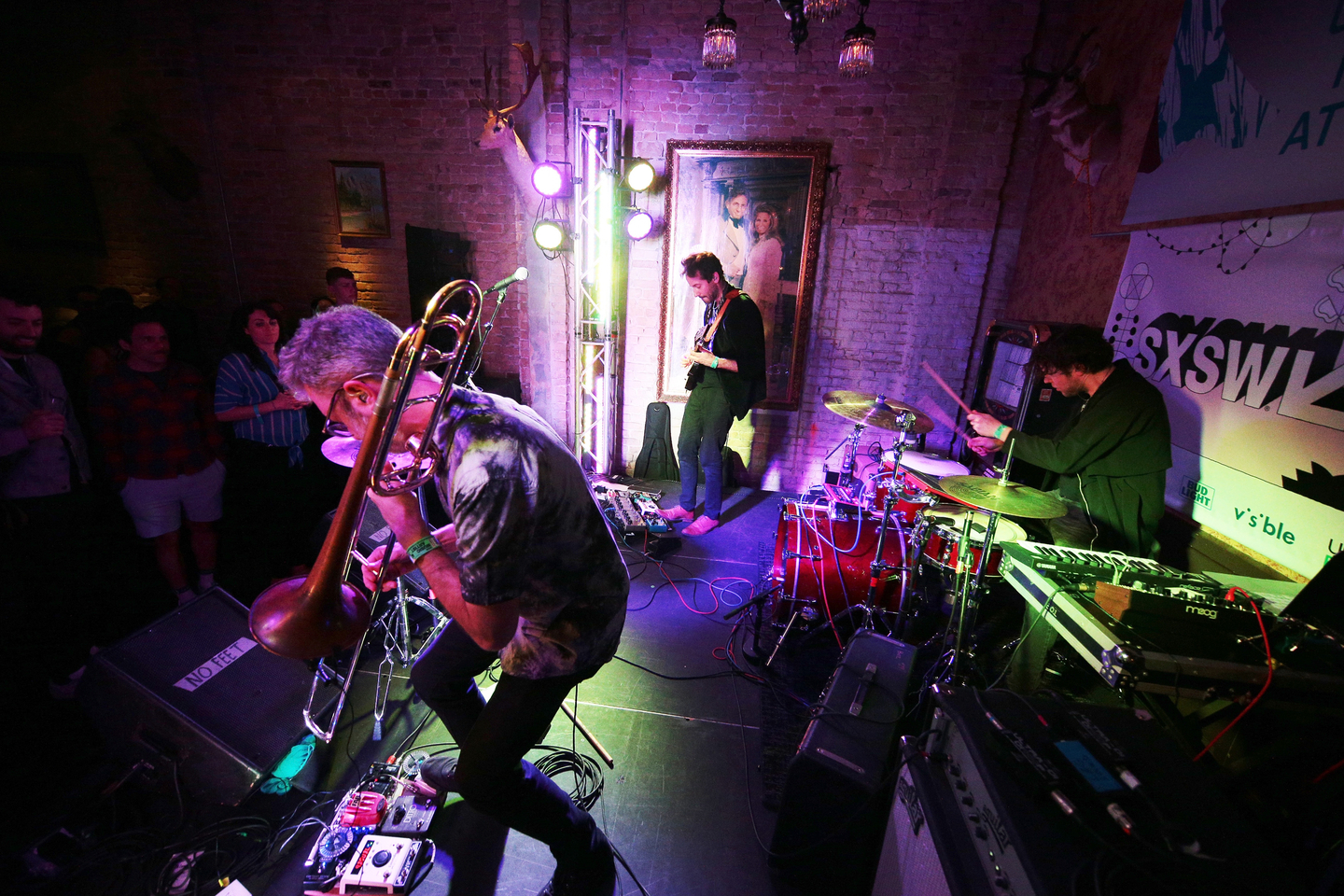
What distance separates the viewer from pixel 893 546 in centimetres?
302

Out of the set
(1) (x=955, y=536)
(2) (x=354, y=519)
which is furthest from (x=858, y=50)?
(2) (x=354, y=519)

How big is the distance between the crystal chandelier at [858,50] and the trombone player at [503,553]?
378cm

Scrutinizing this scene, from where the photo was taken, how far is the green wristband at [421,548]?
1283mm

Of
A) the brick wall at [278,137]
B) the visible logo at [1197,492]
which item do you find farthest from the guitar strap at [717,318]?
the visible logo at [1197,492]

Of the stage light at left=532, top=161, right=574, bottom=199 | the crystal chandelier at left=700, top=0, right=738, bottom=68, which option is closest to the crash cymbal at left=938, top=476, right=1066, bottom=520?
the crystal chandelier at left=700, top=0, right=738, bottom=68

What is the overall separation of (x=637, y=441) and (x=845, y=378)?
89.1 inches

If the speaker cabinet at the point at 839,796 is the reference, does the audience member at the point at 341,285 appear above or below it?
above

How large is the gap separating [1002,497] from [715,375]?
248 centimetres

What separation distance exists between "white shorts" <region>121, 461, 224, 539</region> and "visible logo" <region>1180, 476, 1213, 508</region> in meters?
5.38

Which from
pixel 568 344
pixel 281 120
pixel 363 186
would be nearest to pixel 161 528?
pixel 568 344

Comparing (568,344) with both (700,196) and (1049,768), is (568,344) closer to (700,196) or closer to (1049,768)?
(700,196)

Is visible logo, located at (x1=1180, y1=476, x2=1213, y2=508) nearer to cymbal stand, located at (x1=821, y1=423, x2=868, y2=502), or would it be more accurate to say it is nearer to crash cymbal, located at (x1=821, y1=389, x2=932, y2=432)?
crash cymbal, located at (x1=821, y1=389, x2=932, y2=432)

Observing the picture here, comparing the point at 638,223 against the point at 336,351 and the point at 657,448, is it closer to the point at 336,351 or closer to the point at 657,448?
the point at 657,448

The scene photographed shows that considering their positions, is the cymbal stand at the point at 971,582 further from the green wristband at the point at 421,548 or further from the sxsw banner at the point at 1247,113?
the green wristband at the point at 421,548
